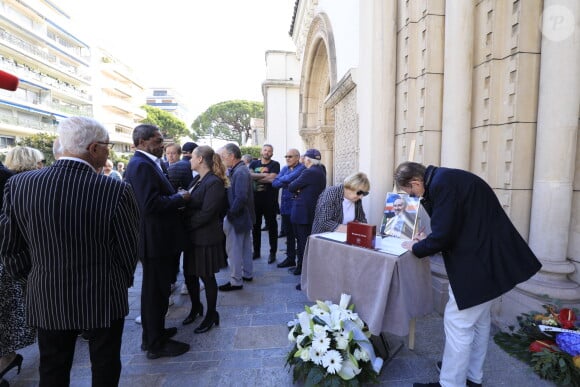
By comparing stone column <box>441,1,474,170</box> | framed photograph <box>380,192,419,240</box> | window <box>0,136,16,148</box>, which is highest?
window <box>0,136,16,148</box>

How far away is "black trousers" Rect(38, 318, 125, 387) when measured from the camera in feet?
5.75

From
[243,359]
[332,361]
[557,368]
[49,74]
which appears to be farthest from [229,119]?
[557,368]

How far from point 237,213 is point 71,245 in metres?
2.56

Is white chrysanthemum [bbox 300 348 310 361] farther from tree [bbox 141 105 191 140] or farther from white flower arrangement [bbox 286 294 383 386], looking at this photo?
tree [bbox 141 105 191 140]

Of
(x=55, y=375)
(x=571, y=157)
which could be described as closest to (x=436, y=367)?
(x=571, y=157)

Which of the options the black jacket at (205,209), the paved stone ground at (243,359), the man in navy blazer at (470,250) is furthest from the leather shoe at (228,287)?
the man in navy blazer at (470,250)

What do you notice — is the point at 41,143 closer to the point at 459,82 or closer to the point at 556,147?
the point at 459,82

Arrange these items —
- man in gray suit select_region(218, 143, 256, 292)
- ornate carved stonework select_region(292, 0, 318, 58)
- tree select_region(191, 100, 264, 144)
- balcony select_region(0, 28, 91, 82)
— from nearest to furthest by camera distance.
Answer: man in gray suit select_region(218, 143, 256, 292) < ornate carved stonework select_region(292, 0, 318, 58) < balcony select_region(0, 28, 91, 82) < tree select_region(191, 100, 264, 144)

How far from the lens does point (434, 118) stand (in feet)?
12.6

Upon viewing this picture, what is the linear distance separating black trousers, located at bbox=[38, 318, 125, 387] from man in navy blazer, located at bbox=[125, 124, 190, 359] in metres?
0.90

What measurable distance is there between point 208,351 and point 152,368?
453 millimetres

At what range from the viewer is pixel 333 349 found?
7.40ft

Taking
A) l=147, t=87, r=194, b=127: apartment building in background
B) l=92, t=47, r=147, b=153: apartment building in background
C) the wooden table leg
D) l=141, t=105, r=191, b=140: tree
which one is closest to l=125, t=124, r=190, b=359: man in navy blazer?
the wooden table leg

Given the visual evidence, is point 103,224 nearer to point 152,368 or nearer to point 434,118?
point 152,368
